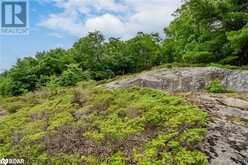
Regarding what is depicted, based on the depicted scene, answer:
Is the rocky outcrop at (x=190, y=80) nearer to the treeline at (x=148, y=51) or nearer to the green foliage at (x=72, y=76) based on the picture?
the treeline at (x=148, y=51)

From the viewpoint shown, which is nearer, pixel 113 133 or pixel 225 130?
pixel 225 130

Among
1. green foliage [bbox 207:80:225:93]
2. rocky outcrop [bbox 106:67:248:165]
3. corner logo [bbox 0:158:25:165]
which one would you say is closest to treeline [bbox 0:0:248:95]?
rocky outcrop [bbox 106:67:248:165]

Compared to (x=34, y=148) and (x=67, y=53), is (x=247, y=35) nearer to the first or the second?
(x=34, y=148)

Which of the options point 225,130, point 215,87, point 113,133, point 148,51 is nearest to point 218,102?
point 225,130

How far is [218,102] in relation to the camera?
7.49 m

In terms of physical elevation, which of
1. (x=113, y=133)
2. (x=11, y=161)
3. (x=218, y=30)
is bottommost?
(x=11, y=161)

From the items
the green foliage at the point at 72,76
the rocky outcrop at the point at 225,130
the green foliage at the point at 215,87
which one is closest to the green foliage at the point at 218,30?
the green foliage at the point at 215,87

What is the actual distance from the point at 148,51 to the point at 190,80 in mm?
13525

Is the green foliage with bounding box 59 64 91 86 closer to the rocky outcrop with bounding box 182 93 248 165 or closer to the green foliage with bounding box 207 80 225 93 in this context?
the green foliage with bounding box 207 80 225 93

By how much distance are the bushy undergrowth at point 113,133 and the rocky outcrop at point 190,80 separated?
2.47m

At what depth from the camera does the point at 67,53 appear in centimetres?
2548

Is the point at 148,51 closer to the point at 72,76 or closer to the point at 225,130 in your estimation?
the point at 72,76

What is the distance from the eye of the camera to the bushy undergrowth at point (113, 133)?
5.31m

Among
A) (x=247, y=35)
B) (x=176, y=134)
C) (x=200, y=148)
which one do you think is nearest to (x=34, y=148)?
(x=176, y=134)
